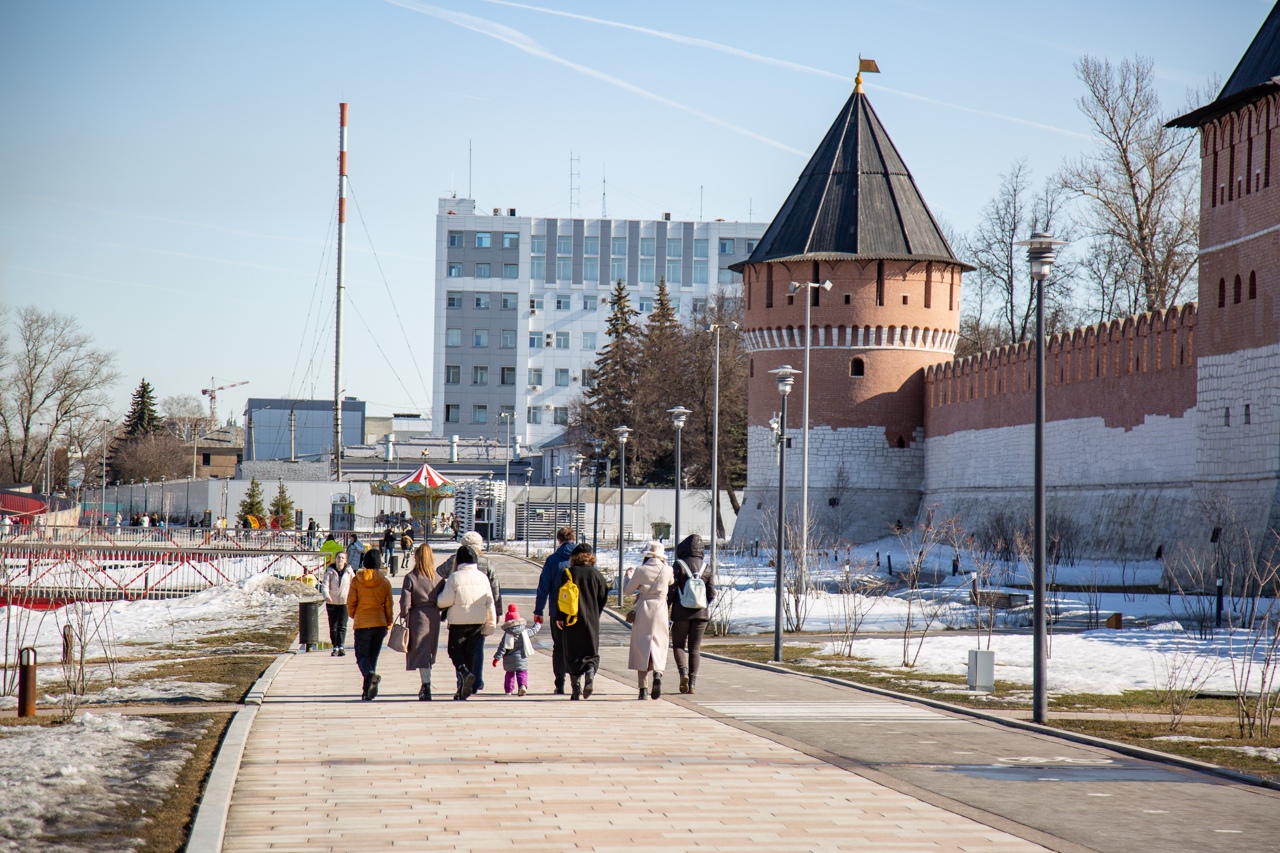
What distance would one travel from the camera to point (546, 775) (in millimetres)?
8969

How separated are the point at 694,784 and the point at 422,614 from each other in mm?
5236

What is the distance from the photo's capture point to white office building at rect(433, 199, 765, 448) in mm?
108000

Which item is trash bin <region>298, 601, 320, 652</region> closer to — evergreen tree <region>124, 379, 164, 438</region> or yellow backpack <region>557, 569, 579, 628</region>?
yellow backpack <region>557, 569, 579, 628</region>

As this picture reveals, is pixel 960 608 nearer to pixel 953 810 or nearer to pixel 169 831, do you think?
pixel 953 810

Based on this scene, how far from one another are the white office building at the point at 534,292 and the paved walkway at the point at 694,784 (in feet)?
313

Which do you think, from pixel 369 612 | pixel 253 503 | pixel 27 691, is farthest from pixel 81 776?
pixel 253 503

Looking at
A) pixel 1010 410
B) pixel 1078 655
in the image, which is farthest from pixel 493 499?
pixel 1078 655

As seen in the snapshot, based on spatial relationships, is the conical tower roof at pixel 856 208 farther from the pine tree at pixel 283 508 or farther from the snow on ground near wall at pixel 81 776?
the snow on ground near wall at pixel 81 776

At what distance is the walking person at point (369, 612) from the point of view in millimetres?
13484

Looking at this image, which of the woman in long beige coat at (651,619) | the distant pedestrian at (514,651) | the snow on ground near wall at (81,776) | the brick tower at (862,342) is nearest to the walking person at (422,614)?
the distant pedestrian at (514,651)

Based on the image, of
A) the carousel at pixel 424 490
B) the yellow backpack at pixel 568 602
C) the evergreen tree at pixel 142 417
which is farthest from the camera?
the evergreen tree at pixel 142 417

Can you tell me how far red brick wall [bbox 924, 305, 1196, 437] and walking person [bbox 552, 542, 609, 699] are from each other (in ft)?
66.4

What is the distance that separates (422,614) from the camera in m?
13.4

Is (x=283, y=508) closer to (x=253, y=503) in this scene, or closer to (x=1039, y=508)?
(x=253, y=503)
